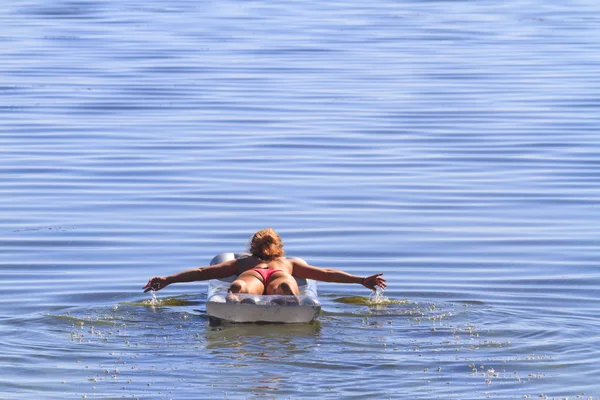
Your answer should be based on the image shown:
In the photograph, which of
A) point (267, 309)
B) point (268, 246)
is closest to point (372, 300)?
point (268, 246)

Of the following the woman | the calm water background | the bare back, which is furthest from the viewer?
the bare back

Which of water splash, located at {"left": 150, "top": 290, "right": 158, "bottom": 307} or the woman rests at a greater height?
the woman

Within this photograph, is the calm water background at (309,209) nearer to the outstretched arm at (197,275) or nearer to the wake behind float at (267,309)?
the wake behind float at (267,309)

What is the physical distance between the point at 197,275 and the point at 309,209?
380 cm

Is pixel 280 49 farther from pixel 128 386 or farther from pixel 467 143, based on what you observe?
pixel 128 386

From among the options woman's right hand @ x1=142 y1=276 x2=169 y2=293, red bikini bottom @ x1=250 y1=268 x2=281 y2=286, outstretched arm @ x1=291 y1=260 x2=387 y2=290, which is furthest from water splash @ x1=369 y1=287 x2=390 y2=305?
woman's right hand @ x1=142 y1=276 x2=169 y2=293

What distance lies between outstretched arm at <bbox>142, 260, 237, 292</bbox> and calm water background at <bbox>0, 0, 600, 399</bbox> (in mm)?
228

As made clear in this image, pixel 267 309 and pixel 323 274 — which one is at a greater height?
pixel 323 274

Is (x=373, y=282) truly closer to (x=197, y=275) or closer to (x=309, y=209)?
(x=197, y=275)

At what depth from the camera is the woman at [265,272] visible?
32.3ft

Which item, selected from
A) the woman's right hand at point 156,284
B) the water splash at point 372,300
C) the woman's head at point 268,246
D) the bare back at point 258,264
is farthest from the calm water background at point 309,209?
the woman's head at point 268,246

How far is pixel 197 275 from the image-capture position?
33.3ft

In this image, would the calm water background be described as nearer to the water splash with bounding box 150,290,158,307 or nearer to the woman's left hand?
Answer: the water splash with bounding box 150,290,158,307

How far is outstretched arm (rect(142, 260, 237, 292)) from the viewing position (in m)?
9.99
